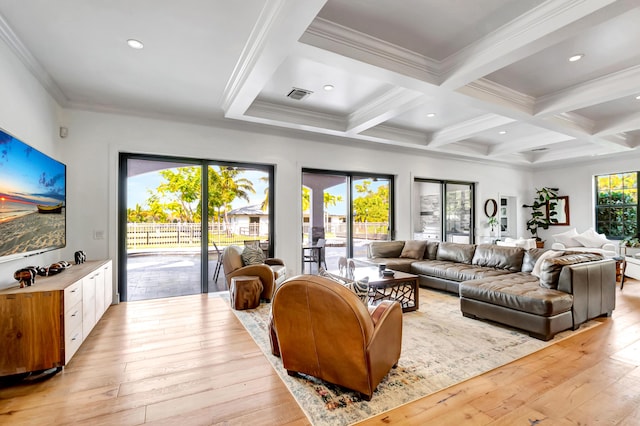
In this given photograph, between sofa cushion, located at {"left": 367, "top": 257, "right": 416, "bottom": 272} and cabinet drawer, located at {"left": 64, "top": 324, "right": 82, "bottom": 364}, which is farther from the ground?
sofa cushion, located at {"left": 367, "top": 257, "right": 416, "bottom": 272}

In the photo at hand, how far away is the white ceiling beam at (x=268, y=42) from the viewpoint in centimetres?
234

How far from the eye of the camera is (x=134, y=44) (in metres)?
3.00

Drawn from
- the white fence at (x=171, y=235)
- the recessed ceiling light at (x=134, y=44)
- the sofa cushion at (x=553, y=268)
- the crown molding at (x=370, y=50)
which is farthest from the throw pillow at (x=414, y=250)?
the recessed ceiling light at (x=134, y=44)

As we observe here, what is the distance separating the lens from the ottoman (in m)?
4.20

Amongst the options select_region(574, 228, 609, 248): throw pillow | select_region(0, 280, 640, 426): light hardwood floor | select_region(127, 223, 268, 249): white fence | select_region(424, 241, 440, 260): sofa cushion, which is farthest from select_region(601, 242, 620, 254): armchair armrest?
select_region(127, 223, 268, 249): white fence

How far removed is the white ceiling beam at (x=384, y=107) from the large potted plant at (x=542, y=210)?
6982 millimetres

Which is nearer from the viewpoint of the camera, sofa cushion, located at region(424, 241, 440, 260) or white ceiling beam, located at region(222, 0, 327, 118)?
white ceiling beam, located at region(222, 0, 327, 118)

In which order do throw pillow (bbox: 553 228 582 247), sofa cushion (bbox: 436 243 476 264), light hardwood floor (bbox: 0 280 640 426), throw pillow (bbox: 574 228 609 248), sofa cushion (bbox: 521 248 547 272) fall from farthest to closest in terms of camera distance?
throw pillow (bbox: 553 228 582 247) < throw pillow (bbox: 574 228 609 248) < sofa cushion (bbox: 436 243 476 264) < sofa cushion (bbox: 521 248 547 272) < light hardwood floor (bbox: 0 280 640 426)

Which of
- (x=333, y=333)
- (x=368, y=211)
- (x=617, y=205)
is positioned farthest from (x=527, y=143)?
(x=333, y=333)

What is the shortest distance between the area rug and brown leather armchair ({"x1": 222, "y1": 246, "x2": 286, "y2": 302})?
1.03 feet

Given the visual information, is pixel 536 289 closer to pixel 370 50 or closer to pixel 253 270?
pixel 370 50

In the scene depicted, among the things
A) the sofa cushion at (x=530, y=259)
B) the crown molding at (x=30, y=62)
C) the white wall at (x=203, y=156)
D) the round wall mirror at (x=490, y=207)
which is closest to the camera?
the crown molding at (x=30, y=62)

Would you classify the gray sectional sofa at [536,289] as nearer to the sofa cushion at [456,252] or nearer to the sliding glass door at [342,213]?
the sofa cushion at [456,252]

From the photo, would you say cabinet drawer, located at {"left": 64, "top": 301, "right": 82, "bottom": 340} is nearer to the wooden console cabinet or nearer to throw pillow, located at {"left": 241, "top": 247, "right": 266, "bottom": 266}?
the wooden console cabinet
